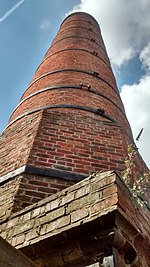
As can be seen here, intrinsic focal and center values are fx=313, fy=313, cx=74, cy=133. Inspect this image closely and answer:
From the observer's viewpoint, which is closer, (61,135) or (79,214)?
(79,214)

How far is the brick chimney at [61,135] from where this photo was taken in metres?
3.09

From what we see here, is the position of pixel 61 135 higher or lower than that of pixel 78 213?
higher

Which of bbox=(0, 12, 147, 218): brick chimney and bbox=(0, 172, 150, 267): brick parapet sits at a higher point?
bbox=(0, 12, 147, 218): brick chimney

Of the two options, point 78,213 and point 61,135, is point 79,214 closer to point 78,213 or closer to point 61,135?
point 78,213

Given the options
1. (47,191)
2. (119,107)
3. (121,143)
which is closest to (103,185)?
(47,191)

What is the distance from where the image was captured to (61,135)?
383 centimetres

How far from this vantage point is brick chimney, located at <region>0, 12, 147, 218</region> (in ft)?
10.1

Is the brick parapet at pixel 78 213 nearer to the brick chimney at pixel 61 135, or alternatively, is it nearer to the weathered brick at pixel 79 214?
the weathered brick at pixel 79 214

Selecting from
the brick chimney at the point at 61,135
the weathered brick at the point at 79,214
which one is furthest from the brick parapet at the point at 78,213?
the brick chimney at the point at 61,135

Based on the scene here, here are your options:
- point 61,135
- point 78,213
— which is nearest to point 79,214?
point 78,213

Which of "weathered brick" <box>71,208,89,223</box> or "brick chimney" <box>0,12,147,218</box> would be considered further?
"brick chimney" <box>0,12,147,218</box>

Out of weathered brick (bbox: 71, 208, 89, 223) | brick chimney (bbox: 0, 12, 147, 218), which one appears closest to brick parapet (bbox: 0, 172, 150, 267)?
weathered brick (bbox: 71, 208, 89, 223)

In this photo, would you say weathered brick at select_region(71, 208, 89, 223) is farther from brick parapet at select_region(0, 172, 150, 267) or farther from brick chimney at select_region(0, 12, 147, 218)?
brick chimney at select_region(0, 12, 147, 218)

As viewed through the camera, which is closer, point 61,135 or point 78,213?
point 78,213
